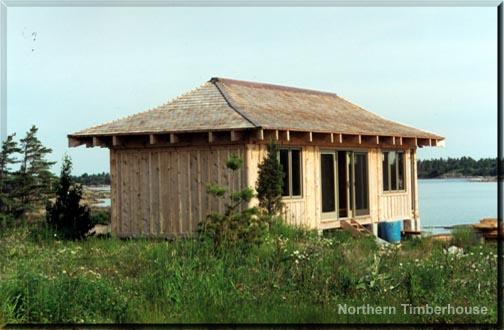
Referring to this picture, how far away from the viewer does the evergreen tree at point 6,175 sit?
20.8m

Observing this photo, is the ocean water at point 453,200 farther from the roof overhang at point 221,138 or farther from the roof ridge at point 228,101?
the roof ridge at point 228,101

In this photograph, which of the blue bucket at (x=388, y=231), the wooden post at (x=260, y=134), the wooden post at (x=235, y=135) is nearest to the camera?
the wooden post at (x=260, y=134)

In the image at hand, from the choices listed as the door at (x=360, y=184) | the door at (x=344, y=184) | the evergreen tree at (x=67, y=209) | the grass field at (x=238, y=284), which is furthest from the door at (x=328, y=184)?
the grass field at (x=238, y=284)

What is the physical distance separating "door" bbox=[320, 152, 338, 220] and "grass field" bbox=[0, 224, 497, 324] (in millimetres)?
7406

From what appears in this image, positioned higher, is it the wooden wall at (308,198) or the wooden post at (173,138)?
the wooden post at (173,138)

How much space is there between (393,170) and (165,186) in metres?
8.03

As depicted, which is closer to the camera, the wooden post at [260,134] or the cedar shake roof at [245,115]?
the wooden post at [260,134]

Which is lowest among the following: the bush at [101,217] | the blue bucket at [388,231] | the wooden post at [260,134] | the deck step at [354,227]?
the blue bucket at [388,231]

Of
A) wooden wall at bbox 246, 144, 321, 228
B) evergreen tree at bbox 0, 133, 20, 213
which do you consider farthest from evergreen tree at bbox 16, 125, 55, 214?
wooden wall at bbox 246, 144, 321, 228

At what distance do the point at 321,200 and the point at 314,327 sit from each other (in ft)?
39.8

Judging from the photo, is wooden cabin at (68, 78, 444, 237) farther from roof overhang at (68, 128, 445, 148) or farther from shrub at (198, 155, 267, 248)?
shrub at (198, 155, 267, 248)

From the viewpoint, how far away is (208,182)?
1888 cm

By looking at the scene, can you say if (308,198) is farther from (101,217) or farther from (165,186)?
(101,217)

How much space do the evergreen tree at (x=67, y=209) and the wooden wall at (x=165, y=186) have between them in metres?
0.75
